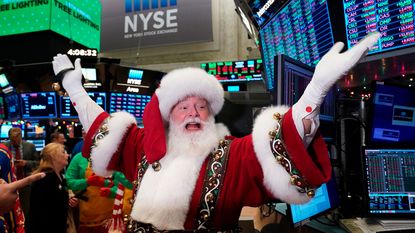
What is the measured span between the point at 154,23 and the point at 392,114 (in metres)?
8.16

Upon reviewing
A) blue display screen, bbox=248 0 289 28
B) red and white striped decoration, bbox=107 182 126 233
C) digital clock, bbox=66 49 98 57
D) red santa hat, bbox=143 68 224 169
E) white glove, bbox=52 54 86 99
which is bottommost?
red and white striped decoration, bbox=107 182 126 233

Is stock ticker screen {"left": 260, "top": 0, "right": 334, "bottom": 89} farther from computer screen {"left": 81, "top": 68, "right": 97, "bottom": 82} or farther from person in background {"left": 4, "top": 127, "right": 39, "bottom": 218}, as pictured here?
computer screen {"left": 81, "top": 68, "right": 97, "bottom": 82}

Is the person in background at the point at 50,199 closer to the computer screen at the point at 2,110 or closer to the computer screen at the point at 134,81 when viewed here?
the computer screen at the point at 134,81

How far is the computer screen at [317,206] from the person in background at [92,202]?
217 centimetres

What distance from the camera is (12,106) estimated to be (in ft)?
24.2

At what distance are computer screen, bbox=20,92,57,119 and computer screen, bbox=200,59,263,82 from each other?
3.57 meters

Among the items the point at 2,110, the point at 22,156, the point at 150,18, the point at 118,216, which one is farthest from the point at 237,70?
the point at 118,216

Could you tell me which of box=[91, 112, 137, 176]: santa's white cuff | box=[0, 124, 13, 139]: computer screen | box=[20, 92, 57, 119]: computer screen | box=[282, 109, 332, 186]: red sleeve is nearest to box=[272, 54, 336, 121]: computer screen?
box=[282, 109, 332, 186]: red sleeve

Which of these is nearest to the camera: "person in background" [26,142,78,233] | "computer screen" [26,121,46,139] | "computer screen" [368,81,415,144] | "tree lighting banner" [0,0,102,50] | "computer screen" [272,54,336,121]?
"computer screen" [272,54,336,121]

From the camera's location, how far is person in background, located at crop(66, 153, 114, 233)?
361 centimetres

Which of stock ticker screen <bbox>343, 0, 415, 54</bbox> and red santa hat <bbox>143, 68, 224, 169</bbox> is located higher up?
stock ticker screen <bbox>343, 0, 415, 54</bbox>

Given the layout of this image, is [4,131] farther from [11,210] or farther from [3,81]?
[11,210]

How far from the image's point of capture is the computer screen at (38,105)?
6.82 metres

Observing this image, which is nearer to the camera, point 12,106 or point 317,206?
point 317,206
